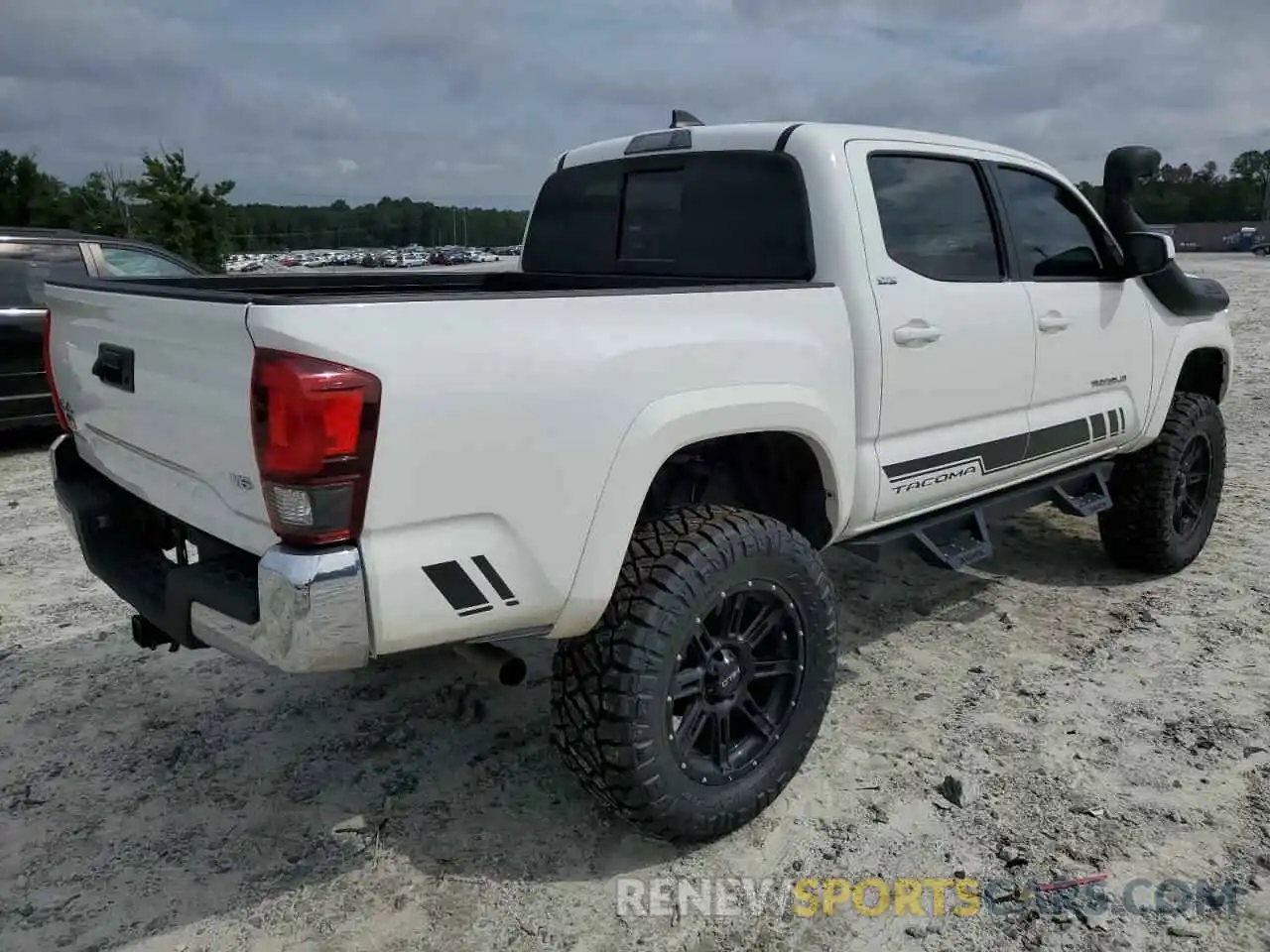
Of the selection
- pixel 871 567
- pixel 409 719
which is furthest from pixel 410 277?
pixel 871 567

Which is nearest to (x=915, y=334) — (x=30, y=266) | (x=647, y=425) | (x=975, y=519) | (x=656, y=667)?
(x=975, y=519)

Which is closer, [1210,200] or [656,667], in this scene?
[656,667]

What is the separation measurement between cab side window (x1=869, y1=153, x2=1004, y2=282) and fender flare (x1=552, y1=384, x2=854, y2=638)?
0.84m

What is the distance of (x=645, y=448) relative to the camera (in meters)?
2.38

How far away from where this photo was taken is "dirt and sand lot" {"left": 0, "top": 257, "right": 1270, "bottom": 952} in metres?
2.42

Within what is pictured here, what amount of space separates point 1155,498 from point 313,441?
160 inches

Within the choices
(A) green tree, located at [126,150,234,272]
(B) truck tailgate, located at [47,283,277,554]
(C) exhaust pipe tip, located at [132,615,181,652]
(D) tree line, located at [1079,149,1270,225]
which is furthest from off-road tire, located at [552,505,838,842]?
(D) tree line, located at [1079,149,1270,225]

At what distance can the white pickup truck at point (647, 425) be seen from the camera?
201cm

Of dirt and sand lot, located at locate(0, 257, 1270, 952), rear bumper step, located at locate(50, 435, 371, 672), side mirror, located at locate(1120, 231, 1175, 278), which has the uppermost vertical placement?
side mirror, located at locate(1120, 231, 1175, 278)

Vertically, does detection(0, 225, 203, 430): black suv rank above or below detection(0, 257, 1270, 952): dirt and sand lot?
above

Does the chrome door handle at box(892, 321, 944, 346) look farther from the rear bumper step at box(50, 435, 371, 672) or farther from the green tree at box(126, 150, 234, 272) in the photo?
the green tree at box(126, 150, 234, 272)

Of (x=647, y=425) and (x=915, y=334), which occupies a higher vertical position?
(x=915, y=334)

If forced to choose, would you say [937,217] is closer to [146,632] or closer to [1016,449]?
[1016,449]

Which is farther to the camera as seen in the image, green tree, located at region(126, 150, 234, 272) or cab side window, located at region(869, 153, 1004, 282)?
green tree, located at region(126, 150, 234, 272)
